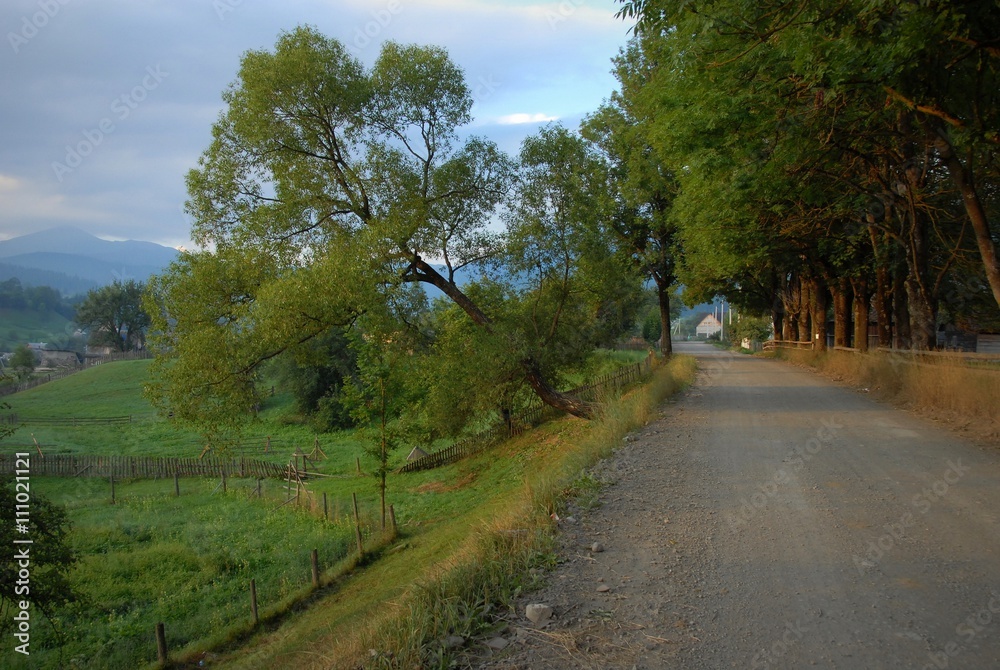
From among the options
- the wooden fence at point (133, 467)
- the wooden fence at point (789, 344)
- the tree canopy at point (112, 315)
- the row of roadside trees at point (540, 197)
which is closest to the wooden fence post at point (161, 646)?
the row of roadside trees at point (540, 197)

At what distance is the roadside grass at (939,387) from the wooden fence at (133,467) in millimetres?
23334

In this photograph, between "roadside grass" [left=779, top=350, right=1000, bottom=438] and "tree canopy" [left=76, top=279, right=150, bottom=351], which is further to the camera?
"tree canopy" [left=76, top=279, right=150, bottom=351]

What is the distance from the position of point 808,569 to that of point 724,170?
32.7 ft

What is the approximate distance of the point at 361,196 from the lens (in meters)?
17.9

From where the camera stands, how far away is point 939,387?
43.1 feet

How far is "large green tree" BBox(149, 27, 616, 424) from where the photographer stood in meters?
14.4

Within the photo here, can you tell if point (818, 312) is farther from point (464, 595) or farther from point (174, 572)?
point (464, 595)

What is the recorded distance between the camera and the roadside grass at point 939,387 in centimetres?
1100

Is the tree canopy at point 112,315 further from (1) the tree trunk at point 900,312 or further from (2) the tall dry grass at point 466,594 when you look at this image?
(2) the tall dry grass at point 466,594

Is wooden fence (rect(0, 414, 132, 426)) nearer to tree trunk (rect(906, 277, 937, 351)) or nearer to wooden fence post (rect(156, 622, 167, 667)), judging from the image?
wooden fence post (rect(156, 622, 167, 667))

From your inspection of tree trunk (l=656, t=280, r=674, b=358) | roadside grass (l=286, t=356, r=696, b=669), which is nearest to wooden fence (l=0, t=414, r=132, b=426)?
tree trunk (l=656, t=280, r=674, b=358)

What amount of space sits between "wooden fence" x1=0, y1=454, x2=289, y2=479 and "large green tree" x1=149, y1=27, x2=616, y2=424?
14.1 metres

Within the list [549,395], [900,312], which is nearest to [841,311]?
[900,312]

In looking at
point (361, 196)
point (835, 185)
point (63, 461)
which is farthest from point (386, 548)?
point (63, 461)
